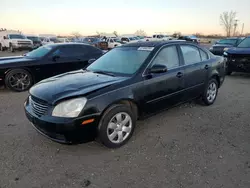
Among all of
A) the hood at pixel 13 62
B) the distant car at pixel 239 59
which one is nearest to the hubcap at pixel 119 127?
the hood at pixel 13 62

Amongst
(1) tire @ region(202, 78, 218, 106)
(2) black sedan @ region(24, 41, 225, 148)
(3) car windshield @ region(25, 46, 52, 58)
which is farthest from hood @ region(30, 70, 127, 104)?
(3) car windshield @ region(25, 46, 52, 58)

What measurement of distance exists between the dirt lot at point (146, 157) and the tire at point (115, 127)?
5.7 inches

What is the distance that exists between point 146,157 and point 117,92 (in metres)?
1.05

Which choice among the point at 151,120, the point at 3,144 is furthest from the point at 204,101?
the point at 3,144

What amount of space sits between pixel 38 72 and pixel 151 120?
4.35 meters

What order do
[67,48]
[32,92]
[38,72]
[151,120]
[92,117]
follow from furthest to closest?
[67,48] < [38,72] < [151,120] < [32,92] < [92,117]

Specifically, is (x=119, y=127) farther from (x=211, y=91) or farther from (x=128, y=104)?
(x=211, y=91)

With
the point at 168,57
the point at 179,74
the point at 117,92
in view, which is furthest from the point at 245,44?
the point at 117,92

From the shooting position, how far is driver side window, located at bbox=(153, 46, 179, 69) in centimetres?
419

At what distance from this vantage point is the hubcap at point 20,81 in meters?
6.93

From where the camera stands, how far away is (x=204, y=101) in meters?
5.51

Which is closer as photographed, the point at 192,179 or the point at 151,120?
the point at 192,179

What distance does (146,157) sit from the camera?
3.31 meters

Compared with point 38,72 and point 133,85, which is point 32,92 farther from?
point 38,72
